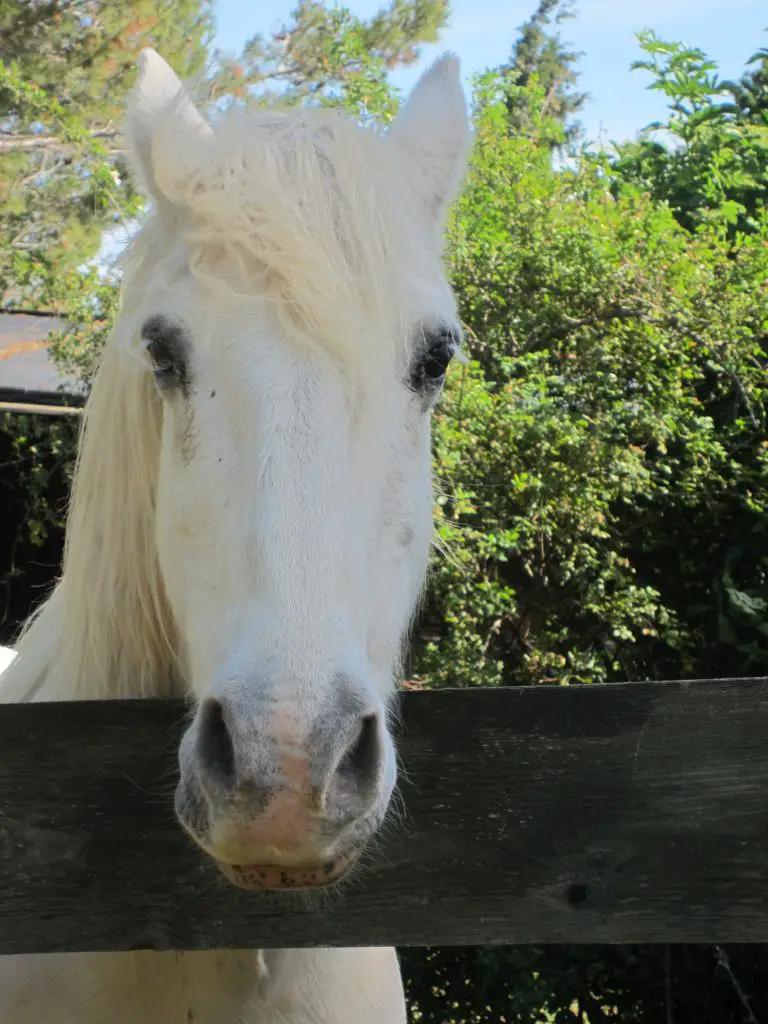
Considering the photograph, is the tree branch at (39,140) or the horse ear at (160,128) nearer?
the horse ear at (160,128)

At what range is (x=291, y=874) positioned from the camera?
4.07 feet

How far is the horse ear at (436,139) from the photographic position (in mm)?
2096

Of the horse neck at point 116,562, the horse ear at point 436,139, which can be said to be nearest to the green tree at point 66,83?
the horse ear at point 436,139

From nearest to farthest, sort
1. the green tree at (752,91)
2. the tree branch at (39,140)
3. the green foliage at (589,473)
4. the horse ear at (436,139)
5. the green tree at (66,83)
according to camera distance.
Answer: the horse ear at (436,139) → the green foliage at (589,473) → the green tree at (752,91) → the green tree at (66,83) → the tree branch at (39,140)

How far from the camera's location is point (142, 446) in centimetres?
186

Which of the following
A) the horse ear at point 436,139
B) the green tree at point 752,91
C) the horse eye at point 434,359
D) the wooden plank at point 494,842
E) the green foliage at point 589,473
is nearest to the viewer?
the wooden plank at point 494,842

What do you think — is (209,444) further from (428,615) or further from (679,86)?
(679,86)

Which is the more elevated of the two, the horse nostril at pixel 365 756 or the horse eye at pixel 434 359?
the horse eye at pixel 434 359

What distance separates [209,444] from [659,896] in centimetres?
95

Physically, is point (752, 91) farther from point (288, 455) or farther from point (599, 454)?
point (288, 455)

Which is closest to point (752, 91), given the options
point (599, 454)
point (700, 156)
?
point (700, 156)

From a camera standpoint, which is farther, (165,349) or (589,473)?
(589,473)

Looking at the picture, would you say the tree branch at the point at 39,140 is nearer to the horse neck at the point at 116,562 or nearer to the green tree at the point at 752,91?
the green tree at the point at 752,91

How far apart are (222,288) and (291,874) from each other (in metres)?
0.93
